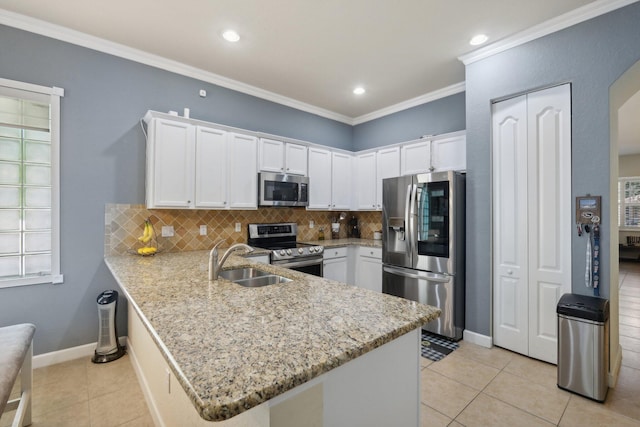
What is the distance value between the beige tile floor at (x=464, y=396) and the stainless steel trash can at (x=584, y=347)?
0.09m

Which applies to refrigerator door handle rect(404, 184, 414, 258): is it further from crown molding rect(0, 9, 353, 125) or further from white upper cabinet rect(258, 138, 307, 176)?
crown molding rect(0, 9, 353, 125)

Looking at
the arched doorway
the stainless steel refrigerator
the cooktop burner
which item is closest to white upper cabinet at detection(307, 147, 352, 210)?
the cooktop burner

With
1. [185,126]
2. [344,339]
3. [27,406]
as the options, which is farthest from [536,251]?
[27,406]

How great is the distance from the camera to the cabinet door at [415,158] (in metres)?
3.76

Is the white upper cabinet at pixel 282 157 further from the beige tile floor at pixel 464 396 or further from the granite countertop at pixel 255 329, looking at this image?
the beige tile floor at pixel 464 396

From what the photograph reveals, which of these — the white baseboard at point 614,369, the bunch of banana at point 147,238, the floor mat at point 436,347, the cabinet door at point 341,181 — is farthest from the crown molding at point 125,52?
the white baseboard at point 614,369

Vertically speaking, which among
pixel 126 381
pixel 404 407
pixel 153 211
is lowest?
pixel 126 381

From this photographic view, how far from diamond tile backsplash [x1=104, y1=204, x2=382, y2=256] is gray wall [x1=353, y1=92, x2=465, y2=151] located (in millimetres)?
1651

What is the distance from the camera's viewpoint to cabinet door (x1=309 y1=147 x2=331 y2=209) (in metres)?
4.19

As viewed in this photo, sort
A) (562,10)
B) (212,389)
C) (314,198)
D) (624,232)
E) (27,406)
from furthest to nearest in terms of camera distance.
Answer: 1. (624,232)
2. (314,198)
3. (562,10)
4. (27,406)
5. (212,389)

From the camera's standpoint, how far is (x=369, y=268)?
412cm

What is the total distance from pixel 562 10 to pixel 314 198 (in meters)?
3.11

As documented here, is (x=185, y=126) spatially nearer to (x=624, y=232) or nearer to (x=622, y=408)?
(x=622, y=408)

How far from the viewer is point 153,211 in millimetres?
3156
